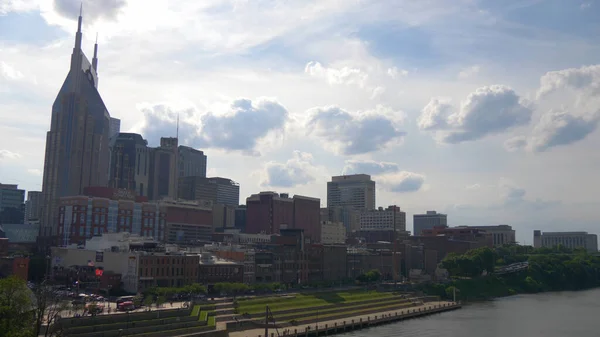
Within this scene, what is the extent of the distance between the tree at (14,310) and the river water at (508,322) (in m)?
55.8

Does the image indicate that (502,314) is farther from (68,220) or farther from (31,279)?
(68,220)

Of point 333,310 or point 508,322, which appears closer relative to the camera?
point 333,310

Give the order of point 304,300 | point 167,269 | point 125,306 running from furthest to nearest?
point 304,300 < point 167,269 < point 125,306

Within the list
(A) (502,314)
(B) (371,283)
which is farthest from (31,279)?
(A) (502,314)

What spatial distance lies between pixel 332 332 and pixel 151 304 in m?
29.2

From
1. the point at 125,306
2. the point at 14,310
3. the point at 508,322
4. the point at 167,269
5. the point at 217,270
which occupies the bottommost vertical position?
the point at 508,322

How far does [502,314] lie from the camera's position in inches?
5182

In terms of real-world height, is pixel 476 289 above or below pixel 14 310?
below

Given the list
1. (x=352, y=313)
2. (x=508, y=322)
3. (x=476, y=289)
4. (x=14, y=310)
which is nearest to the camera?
(x=14, y=310)

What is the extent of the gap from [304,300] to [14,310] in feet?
232

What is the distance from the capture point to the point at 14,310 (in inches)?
2224

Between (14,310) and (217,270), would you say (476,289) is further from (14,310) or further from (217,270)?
(14,310)

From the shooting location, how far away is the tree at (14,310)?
54969 mm

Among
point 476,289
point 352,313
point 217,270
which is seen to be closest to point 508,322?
point 352,313
